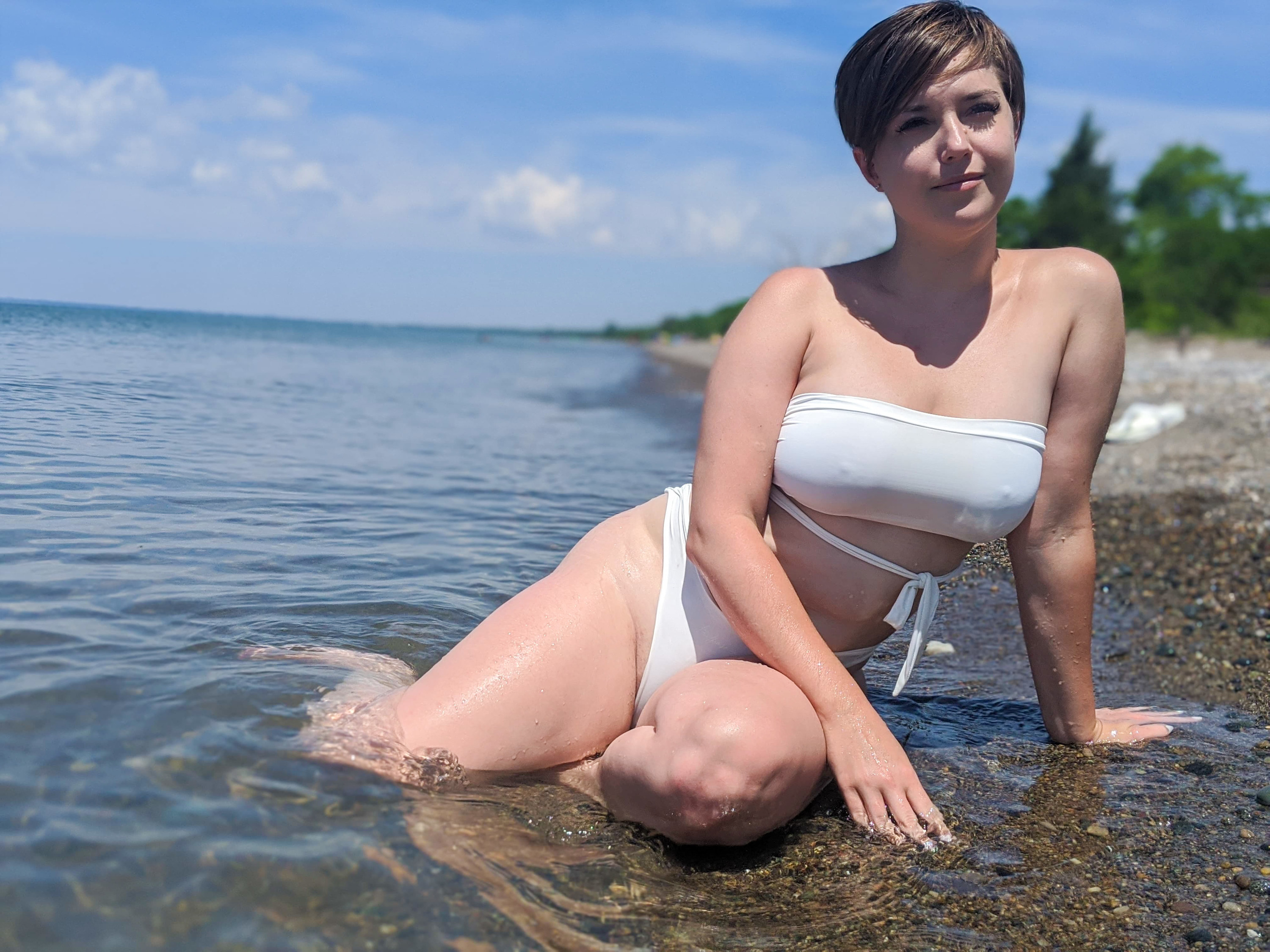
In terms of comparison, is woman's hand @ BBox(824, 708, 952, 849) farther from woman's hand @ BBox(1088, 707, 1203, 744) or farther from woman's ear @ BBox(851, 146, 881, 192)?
woman's ear @ BBox(851, 146, 881, 192)

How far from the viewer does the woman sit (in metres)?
2.22

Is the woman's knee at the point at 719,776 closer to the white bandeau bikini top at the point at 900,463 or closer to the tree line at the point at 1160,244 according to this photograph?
the white bandeau bikini top at the point at 900,463

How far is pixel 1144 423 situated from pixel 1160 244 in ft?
196

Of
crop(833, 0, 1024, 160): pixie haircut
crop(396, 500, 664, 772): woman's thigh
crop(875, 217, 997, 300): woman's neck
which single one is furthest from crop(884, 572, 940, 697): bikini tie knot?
crop(833, 0, 1024, 160): pixie haircut

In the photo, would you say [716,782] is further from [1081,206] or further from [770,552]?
[1081,206]

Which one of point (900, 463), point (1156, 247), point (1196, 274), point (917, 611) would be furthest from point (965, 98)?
point (1156, 247)

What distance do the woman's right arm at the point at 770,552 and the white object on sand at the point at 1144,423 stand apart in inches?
342

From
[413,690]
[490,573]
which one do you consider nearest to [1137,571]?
[490,573]

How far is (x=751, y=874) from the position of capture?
2.20 m

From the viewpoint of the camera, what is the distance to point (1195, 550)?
5.76 m

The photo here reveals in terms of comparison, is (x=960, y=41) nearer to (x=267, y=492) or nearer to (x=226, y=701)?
(x=226, y=701)

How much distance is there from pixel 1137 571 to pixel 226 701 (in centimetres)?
496

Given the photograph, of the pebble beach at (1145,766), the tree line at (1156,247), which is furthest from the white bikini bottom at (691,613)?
the tree line at (1156,247)

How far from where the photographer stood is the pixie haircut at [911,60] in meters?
2.30
